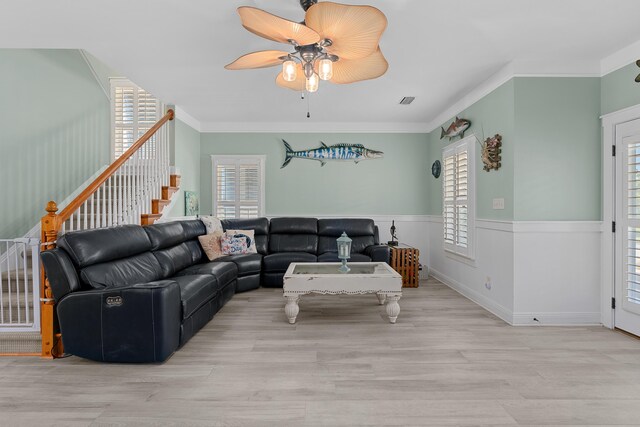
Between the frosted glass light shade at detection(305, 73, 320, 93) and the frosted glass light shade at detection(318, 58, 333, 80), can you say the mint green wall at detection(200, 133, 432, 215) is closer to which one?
the frosted glass light shade at detection(305, 73, 320, 93)

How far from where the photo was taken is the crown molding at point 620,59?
10.1 feet

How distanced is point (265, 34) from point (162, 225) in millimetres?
2796

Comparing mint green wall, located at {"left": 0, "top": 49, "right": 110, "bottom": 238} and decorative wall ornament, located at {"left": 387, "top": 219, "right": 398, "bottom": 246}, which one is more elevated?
mint green wall, located at {"left": 0, "top": 49, "right": 110, "bottom": 238}

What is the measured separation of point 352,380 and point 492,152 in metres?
2.94

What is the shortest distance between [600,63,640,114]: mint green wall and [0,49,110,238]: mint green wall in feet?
21.5

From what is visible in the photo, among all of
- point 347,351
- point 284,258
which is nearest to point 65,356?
point 347,351

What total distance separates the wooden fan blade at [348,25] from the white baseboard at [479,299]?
2974mm

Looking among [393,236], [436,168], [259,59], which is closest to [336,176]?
[393,236]

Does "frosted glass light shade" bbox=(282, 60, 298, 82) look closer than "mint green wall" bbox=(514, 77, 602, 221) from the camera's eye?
Yes

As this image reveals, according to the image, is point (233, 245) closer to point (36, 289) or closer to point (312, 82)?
point (36, 289)

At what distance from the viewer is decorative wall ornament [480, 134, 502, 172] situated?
3789 millimetres

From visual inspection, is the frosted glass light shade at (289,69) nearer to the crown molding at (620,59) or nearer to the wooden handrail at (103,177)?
the wooden handrail at (103,177)

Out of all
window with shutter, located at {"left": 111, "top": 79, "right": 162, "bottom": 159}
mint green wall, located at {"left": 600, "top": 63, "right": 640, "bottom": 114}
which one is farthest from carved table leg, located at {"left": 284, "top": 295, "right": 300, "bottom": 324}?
window with shutter, located at {"left": 111, "top": 79, "right": 162, "bottom": 159}

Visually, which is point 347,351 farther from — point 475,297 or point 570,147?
point 570,147
